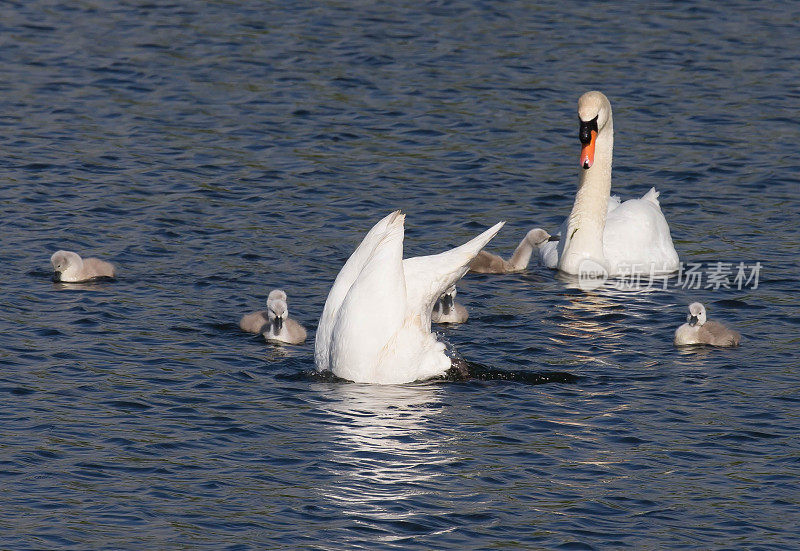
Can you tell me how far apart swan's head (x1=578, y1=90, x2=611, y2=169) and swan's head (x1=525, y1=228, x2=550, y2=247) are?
929 mm

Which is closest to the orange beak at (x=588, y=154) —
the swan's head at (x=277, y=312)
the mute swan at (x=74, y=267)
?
the swan's head at (x=277, y=312)

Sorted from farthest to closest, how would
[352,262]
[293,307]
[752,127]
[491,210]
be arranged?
[752,127] < [491,210] < [293,307] < [352,262]

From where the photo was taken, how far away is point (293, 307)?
565 inches

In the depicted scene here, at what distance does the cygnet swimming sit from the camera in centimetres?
1299

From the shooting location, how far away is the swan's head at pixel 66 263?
14578mm

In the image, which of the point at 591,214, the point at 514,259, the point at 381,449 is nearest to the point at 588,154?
the point at 591,214

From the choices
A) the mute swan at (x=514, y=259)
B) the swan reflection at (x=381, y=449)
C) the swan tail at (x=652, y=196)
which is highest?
the swan tail at (x=652, y=196)

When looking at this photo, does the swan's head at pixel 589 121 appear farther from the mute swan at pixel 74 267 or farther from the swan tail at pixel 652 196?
the mute swan at pixel 74 267

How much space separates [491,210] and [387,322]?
6142 mm

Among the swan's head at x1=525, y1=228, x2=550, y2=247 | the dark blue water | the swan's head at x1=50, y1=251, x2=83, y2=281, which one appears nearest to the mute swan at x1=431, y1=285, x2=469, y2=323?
the dark blue water

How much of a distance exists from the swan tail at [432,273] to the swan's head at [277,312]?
1.29 m

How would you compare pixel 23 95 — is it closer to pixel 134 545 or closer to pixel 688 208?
pixel 688 208

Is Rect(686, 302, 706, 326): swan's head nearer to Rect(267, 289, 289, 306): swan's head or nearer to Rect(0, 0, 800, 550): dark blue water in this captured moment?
Rect(0, 0, 800, 550): dark blue water

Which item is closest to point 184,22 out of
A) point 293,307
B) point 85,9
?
point 85,9
